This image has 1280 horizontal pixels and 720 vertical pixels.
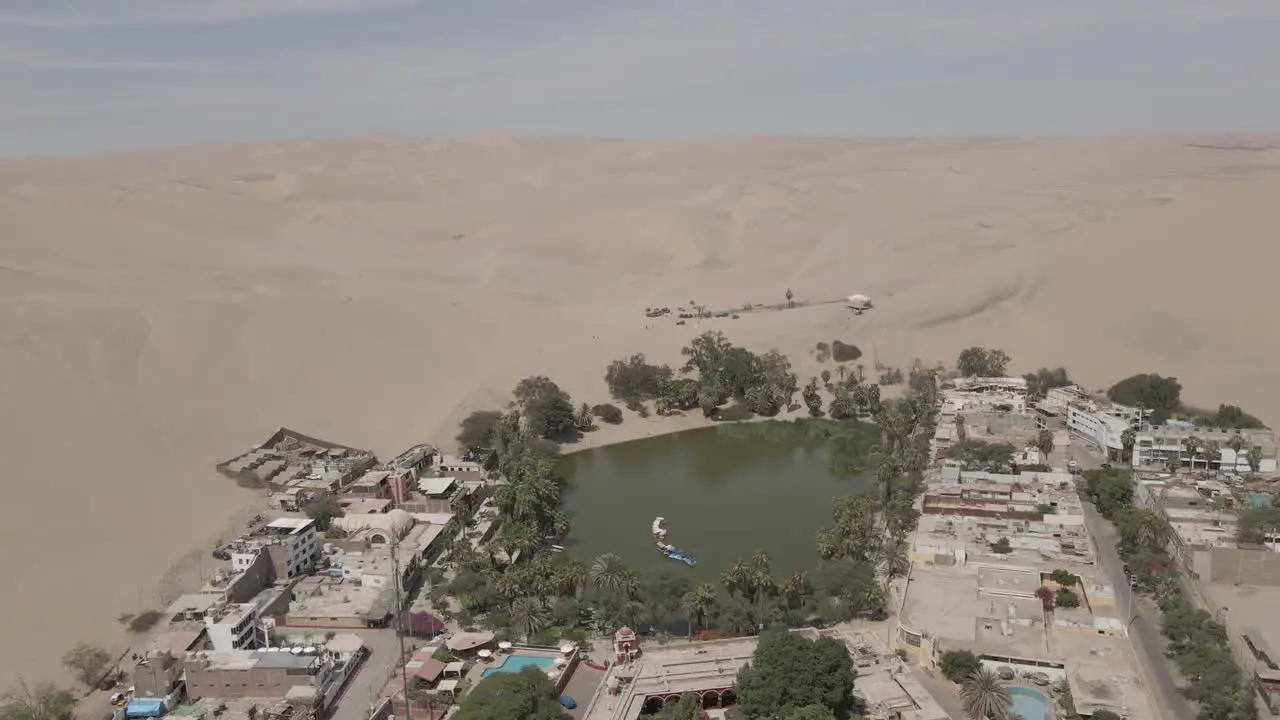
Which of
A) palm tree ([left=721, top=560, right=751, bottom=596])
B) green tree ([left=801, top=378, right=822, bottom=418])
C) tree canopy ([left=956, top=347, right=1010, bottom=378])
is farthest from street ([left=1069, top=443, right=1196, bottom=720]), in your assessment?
tree canopy ([left=956, top=347, right=1010, bottom=378])

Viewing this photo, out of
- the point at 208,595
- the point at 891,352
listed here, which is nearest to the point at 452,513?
the point at 208,595

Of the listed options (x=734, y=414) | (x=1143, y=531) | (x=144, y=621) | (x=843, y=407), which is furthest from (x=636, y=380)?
Result: (x=144, y=621)

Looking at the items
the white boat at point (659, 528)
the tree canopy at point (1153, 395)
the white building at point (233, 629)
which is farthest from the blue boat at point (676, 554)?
the tree canopy at point (1153, 395)

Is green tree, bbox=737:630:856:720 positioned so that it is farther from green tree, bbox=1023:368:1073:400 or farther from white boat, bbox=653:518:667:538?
green tree, bbox=1023:368:1073:400

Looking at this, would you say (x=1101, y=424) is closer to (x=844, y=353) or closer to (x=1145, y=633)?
(x=844, y=353)

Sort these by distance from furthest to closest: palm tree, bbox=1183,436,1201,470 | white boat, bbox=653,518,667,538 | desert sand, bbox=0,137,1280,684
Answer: palm tree, bbox=1183,436,1201,470, desert sand, bbox=0,137,1280,684, white boat, bbox=653,518,667,538

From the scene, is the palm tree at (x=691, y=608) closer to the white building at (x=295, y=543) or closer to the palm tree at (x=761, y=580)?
the palm tree at (x=761, y=580)
